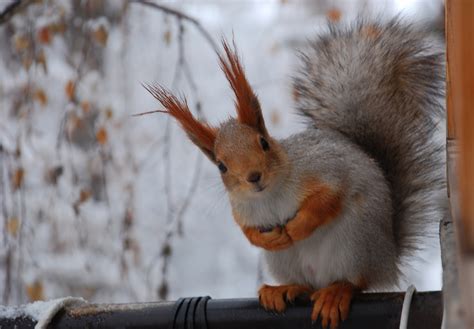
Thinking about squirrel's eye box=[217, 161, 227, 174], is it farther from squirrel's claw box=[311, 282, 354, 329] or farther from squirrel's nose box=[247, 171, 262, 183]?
squirrel's claw box=[311, 282, 354, 329]

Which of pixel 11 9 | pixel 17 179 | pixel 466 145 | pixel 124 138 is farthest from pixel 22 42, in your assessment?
pixel 466 145

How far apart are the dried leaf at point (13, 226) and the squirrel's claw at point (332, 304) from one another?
2.60 ft

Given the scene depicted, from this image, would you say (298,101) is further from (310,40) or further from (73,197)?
(73,197)

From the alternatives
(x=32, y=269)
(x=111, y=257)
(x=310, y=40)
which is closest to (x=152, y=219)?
(x=111, y=257)

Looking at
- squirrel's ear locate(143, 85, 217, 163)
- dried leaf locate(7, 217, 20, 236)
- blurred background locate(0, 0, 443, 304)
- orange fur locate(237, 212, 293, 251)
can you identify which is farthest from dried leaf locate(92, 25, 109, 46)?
orange fur locate(237, 212, 293, 251)

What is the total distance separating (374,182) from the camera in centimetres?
121

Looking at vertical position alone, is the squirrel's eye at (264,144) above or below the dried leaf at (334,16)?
below

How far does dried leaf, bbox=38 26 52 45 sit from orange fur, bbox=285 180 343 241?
3.27ft

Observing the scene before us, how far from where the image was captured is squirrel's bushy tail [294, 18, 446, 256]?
1.31 m

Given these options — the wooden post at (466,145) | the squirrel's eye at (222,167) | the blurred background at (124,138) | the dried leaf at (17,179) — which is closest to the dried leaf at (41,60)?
the blurred background at (124,138)

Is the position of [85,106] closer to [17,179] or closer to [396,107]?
[17,179]

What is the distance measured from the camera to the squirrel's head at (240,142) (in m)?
1.10

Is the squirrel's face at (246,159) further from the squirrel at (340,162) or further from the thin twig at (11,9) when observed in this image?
the thin twig at (11,9)

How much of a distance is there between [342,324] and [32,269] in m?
Result: 1.45
